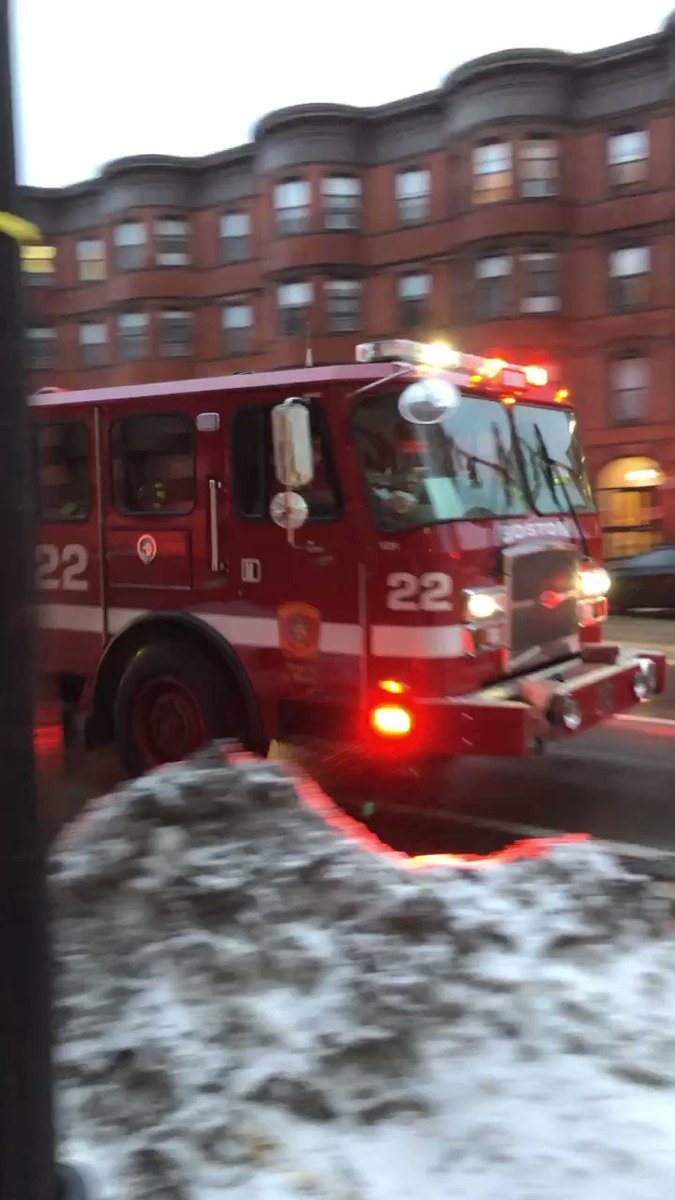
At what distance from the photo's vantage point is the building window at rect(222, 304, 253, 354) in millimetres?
27906

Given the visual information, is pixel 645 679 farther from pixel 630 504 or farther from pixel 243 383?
pixel 630 504

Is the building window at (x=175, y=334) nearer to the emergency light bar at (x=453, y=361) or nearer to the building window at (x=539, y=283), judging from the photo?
the building window at (x=539, y=283)

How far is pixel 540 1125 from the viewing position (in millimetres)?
2682

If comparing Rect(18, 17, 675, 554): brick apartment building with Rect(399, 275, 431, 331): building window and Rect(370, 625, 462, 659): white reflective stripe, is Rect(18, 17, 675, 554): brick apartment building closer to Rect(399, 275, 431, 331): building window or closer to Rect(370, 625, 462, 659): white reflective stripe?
Rect(399, 275, 431, 331): building window

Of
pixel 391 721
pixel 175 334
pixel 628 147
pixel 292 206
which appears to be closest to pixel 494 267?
pixel 628 147

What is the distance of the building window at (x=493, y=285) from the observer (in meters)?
23.8

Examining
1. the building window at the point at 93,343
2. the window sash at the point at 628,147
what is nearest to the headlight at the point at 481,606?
the window sash at the point at 628,147

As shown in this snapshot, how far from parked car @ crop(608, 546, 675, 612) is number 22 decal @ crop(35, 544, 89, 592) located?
450 inches

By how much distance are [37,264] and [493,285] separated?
75.9 feet

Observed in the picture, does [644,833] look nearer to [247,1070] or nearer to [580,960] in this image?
[580,960]

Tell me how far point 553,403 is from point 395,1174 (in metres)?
5.23

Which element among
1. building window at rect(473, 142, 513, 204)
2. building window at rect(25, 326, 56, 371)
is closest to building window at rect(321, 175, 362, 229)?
building window at rect(473, 142, 513, 204)

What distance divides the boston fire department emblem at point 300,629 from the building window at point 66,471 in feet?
5.34

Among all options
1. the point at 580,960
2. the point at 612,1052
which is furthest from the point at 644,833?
the point at 612,1052
